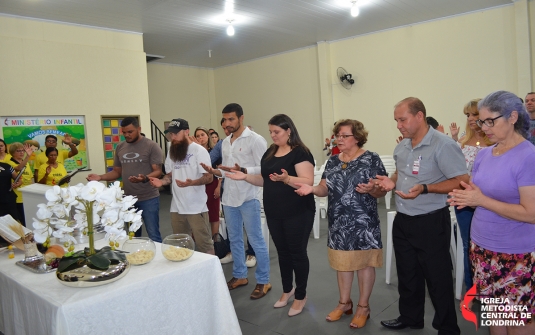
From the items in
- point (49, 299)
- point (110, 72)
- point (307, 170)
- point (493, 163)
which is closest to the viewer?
point (49, 299)

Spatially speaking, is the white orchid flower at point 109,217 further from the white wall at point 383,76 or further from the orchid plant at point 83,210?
the white wall at point 383,76

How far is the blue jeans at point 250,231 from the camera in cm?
336

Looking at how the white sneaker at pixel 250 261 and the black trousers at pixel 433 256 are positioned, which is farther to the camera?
the white sneaker at pixel 250 261

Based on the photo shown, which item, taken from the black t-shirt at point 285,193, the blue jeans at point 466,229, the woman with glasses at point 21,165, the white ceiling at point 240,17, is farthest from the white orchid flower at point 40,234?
the white ceiling at point 240,17

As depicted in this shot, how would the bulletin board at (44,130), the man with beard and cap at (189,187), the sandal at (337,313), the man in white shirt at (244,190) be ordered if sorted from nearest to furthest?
the sandal at (337,313), the man in white shirt at (244,190), the man with beard and cap at (189,187), the bulletin board at (44,130)

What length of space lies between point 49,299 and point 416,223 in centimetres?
199

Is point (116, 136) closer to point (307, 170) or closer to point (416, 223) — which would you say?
point (307, 170)

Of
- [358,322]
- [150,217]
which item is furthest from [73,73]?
[358,322]

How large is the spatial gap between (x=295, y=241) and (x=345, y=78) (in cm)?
735

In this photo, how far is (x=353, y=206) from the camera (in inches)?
104

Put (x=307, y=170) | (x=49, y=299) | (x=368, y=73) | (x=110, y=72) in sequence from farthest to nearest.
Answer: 1. (x=368, y=73)
2. (x=110, y=72)
3. (x=307, y=170)
4. (x=49, y=299)

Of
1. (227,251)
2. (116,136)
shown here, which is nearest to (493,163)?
(227,251)

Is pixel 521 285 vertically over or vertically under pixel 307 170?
under

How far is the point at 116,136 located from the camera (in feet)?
25.5
